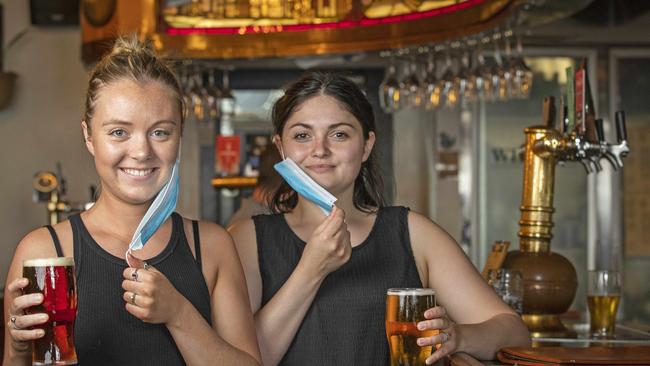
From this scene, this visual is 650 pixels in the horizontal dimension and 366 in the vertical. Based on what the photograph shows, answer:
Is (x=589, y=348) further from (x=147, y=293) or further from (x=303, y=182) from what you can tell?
(x=147, y=293)

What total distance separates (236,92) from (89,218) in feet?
16.4

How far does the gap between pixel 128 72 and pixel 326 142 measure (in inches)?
21.2

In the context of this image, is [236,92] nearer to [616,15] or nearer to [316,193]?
[616,15]

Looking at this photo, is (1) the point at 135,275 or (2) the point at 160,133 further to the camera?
(2) the point at 160,133

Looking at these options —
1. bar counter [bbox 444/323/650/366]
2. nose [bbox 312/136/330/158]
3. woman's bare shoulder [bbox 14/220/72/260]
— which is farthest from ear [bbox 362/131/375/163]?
woman's bare shoulder [bbox 14/220/72/260]

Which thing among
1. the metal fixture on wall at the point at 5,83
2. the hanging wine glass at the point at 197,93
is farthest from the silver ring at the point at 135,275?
the metal fixture on wall at the point at 5,83

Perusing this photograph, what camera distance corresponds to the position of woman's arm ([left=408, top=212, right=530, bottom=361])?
2.38 metres

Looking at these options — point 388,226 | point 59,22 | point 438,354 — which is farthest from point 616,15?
point 438,354

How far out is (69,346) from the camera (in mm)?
1755

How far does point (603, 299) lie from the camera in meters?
2.99

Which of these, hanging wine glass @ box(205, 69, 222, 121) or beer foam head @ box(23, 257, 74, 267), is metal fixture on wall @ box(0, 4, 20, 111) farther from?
beer foam head @ box(23, 257, 74, 267)

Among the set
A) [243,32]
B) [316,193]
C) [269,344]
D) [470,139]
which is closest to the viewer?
[316,193]

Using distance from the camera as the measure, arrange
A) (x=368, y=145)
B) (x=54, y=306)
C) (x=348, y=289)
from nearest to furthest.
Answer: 1. (x=54, y=306)
2. (x=348, y=289)
3. (x=368, y=145)

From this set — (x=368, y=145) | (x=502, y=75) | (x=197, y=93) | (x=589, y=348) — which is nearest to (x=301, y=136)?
(x=368, y=145)
